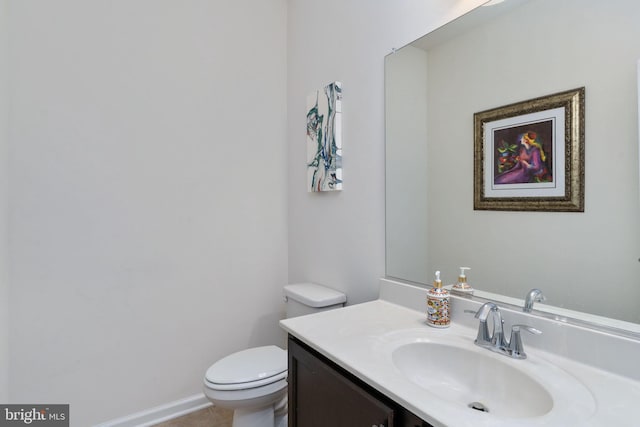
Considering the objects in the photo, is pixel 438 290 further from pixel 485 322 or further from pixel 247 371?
pixel 247 371

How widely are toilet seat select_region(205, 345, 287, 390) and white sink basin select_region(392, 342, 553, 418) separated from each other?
28.4 inches

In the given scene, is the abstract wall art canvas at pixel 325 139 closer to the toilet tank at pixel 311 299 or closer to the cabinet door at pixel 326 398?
the toilet tank at pixel 311 299

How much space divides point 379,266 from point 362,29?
113 cm

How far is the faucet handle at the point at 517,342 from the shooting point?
90 cm

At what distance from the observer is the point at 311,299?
164 centimetres

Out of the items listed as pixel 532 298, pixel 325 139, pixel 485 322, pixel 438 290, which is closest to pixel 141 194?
pixel 325 139

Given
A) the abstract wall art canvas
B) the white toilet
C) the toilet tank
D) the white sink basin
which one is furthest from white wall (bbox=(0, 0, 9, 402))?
the white sink basin

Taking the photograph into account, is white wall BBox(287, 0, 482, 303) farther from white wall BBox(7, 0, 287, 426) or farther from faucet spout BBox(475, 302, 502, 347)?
faucet spout BBox(475, 302, 502, 347)

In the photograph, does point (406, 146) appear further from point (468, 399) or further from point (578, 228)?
point (468, 399)

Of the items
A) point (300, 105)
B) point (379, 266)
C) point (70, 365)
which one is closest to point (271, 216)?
point (300, 105)

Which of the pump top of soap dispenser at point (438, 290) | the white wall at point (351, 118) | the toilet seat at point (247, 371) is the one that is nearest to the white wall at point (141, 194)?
the white wall at point (351, 118)

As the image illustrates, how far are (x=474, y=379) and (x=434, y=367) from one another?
11 centimetres

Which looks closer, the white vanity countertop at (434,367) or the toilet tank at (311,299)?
the white vanity countertop at (434,367)

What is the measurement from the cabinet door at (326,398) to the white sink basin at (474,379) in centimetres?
15
